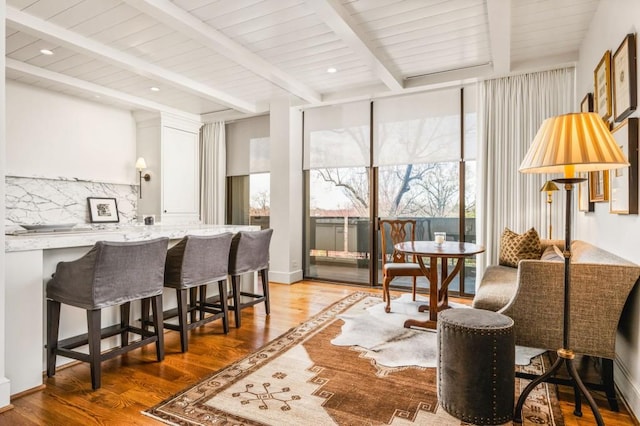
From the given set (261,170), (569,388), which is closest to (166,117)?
(261,170)

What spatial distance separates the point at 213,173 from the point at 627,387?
5850 mm

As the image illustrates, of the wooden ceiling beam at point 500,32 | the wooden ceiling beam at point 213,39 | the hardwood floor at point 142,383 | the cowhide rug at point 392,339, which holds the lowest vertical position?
the hardwood floor at point 142,383

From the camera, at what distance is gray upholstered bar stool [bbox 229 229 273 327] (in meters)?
3.47

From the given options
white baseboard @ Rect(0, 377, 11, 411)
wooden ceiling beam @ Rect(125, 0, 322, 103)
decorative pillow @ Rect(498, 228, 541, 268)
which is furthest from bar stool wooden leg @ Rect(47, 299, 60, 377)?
decorative pillow @ Rect(498, 228, 541, 268)

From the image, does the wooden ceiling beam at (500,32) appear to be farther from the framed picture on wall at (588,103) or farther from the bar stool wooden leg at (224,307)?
the bar stool wooden leg at (224,307)

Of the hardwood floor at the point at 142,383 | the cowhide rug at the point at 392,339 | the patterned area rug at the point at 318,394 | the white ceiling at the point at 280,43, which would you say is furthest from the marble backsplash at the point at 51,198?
the cowhide rug at the point at 392,339

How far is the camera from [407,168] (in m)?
5.14

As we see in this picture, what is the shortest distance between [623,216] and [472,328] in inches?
54.7

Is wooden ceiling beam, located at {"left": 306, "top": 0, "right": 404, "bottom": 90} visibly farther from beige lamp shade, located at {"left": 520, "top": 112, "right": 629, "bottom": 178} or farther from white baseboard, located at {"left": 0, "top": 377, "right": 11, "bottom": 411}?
white baseboard, located at {"left": 0, "top": 377, "right": 11, "bottom": 411}

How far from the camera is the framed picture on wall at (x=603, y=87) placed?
2.75 metres

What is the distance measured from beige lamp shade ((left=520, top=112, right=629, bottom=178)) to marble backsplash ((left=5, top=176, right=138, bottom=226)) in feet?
17.6

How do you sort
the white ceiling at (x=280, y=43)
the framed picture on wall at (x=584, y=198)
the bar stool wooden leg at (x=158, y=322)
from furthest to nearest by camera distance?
the framed picture on wall at (x=584, y=198), the white ceiling at (x=280, y=43), the bar stool wooden leg at (x=158, y=322)

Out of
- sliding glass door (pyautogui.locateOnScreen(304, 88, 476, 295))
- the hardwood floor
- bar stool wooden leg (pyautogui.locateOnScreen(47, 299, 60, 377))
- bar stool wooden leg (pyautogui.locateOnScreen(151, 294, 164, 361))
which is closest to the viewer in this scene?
the hardwood floor

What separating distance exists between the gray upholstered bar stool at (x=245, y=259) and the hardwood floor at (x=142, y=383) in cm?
22
